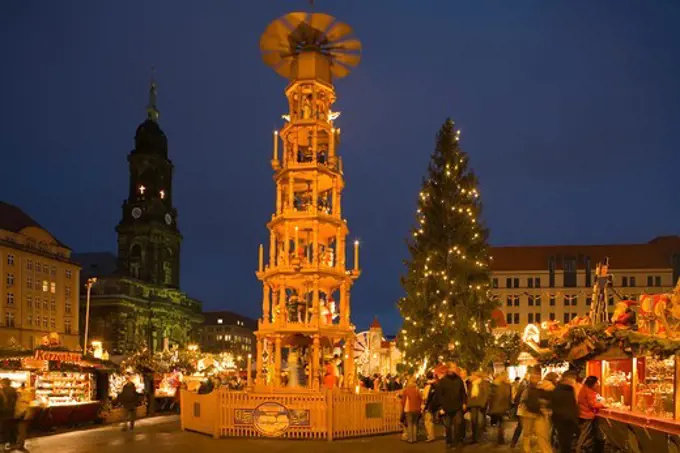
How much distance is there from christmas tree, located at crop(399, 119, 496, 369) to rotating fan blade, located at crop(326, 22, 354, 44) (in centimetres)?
1295

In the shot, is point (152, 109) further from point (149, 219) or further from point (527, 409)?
point (527, 409)

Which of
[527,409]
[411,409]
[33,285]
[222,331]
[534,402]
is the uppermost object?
[33,285]

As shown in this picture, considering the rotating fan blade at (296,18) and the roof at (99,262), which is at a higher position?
the rotating fan blade at (296,18)

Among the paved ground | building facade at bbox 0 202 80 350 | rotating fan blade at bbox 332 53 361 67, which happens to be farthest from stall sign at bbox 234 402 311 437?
building facade at bbox 0 202 80 350

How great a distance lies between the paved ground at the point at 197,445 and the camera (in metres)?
17.3

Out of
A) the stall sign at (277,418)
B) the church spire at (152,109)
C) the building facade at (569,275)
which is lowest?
the stall sign at (277,418)

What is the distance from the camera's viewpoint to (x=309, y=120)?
22.3 m

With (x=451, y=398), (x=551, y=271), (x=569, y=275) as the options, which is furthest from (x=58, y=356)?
(x=569, y=275)

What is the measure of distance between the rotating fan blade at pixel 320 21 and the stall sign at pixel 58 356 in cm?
1380

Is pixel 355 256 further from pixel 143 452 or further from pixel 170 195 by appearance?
pixel 170 195

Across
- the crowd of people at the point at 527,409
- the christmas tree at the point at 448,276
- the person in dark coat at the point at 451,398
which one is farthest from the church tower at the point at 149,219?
the person in dark coat at the point at 451,398

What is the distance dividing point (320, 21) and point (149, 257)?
99.1m

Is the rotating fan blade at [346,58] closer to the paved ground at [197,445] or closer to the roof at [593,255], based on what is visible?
the paved ground at [197,445]

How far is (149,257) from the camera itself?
116562mm
